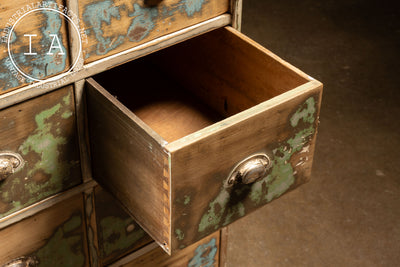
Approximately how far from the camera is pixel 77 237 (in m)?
1.43

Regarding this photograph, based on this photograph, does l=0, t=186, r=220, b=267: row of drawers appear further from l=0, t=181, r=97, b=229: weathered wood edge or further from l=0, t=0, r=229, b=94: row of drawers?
l=0, t=0, r=229, b=94: row of drawers

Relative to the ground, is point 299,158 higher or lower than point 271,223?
higher

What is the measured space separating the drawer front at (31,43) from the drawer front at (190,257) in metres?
0.57

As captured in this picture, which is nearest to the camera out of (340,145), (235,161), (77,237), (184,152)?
(184,152)

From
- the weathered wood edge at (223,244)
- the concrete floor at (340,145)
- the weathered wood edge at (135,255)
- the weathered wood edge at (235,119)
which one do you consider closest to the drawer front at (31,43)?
the weathered wood edge at (235,119)

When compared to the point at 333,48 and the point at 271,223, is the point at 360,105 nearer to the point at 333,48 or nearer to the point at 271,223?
the point at 333,48

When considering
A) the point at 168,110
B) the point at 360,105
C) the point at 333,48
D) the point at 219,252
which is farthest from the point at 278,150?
the point at 333,48

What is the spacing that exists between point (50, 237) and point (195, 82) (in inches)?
17.9

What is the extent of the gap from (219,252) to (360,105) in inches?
46.5

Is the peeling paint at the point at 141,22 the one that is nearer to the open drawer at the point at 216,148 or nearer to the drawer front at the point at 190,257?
the open drawer at the point at 216,148

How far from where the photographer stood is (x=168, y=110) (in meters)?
1.57

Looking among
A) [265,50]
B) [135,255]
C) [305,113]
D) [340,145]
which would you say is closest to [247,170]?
[305,113]

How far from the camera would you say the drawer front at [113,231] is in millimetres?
1437

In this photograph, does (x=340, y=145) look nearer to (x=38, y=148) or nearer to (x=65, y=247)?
(x=65, y=247)
